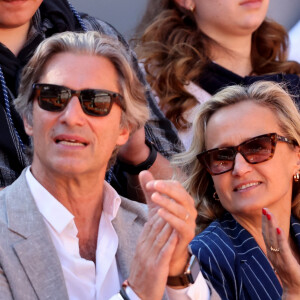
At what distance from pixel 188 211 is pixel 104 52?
27.0 inches

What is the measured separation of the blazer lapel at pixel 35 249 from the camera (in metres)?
2.21

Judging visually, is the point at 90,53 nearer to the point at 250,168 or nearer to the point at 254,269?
the point at 250,168

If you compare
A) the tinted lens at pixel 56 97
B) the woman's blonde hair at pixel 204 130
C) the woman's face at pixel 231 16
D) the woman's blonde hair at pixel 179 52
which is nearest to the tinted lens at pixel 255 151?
the woman's blonde hair at pixel 204 130

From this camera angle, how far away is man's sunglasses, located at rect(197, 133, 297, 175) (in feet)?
9.31

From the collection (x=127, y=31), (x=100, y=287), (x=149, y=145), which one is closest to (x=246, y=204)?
(x=149, y=145)

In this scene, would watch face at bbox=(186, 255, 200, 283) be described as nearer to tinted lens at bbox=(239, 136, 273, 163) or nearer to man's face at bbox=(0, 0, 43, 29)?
tinted lens at bbox=(239, 136, 273, 163)

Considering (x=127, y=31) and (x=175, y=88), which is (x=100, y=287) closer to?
(x=175, y=88)

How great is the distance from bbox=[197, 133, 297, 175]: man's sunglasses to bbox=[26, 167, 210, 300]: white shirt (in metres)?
0.61

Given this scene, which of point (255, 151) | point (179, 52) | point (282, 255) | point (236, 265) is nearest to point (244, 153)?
point (255, 151)

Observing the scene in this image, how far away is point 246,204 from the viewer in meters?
2.82

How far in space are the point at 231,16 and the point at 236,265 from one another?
1665mm

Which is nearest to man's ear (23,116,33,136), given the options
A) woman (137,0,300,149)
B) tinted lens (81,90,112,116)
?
tinted lens (81,90,112,116)

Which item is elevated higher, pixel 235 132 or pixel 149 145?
pixel 235 132

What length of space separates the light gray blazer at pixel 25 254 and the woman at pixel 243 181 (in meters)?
0.37
